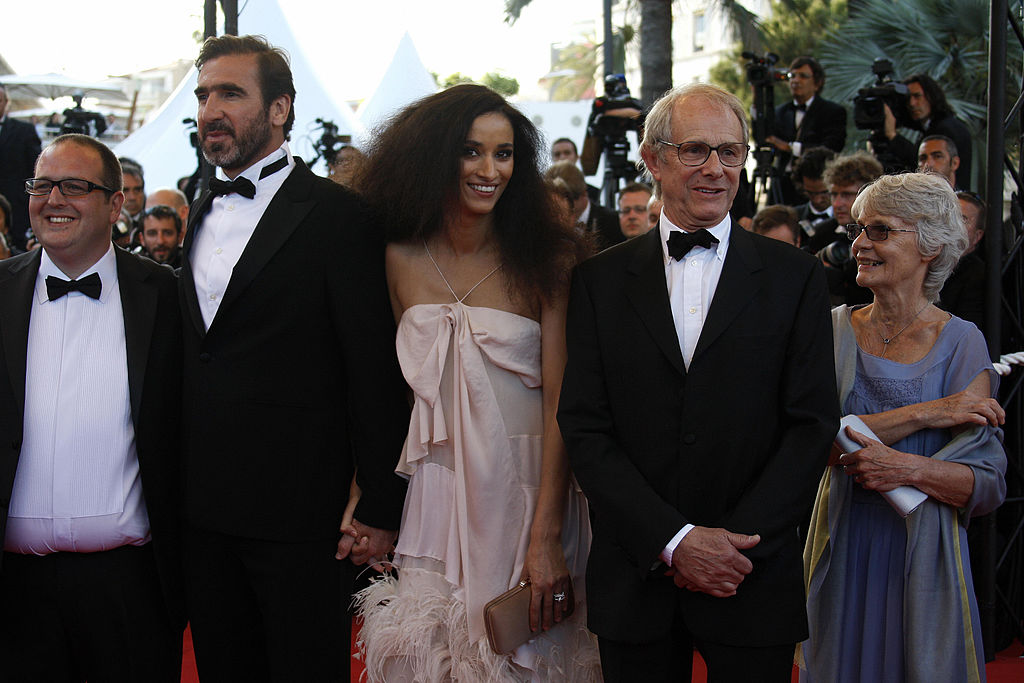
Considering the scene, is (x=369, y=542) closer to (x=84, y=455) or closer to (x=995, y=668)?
(x=84, y=455)

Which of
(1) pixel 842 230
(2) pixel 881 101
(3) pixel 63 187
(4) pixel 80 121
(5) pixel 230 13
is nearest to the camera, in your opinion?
(3) pixel 63 187

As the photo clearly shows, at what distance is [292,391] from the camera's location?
8.34 ft

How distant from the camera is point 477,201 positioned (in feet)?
8.36

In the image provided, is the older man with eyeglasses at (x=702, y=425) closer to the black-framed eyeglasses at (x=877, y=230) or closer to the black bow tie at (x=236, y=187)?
the black-framed eyeglasses at (x=877, y=230)

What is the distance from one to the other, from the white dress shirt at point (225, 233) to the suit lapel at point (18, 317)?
0.46 metres

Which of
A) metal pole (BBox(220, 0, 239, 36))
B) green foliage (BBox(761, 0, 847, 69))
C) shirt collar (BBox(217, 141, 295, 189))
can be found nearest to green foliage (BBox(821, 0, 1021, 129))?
green foliage (BBox(761, 0, 847, 69))

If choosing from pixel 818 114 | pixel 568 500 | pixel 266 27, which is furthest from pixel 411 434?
pixel 266 27

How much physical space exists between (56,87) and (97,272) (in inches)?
693

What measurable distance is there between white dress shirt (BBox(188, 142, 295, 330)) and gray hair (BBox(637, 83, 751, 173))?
1.02 metres

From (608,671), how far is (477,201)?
122 centimetres

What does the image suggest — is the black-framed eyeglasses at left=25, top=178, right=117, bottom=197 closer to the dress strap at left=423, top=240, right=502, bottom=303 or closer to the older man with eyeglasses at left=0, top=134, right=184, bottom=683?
the older man with eyeglasses at left=0, top=134, right=184, bottom=683

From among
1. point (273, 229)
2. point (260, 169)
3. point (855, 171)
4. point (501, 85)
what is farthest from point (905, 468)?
point (501, 85)

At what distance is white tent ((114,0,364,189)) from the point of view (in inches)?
413

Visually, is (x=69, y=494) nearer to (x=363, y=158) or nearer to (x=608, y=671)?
(x=363, y=158)
